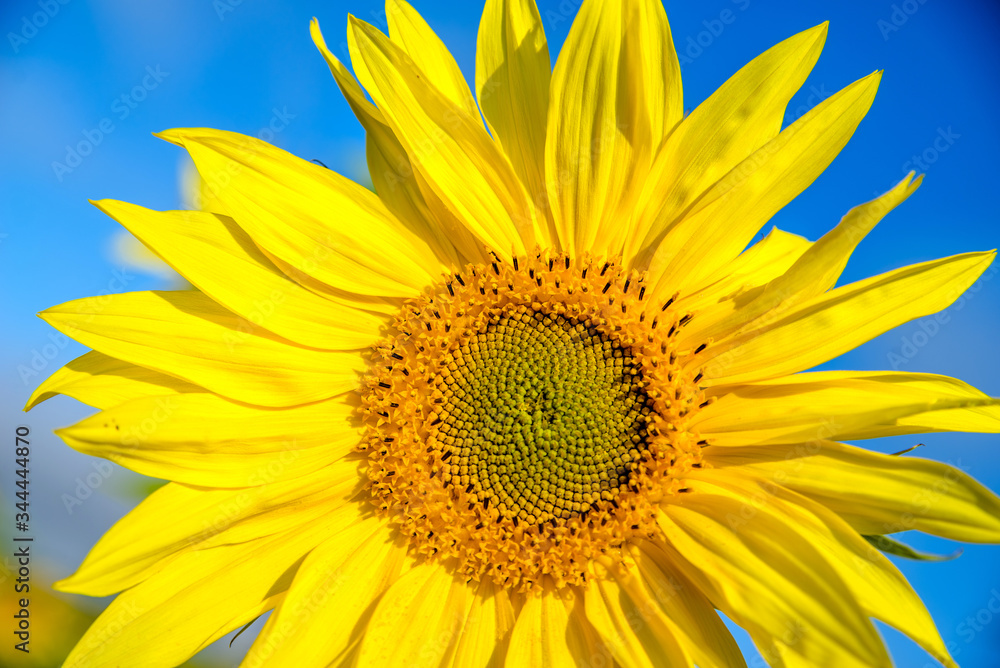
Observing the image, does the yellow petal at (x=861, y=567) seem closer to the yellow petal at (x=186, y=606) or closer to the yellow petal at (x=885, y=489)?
the yellow petal at (x=885, y=489)

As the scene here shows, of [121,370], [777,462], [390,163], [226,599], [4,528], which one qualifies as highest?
[390,163]

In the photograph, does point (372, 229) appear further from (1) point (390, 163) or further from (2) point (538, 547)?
(2) point (538, 547)

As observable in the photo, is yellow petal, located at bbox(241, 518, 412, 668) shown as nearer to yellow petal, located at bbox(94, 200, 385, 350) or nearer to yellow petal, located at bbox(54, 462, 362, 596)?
yellow petal, located at bbox(54, 462, 362, 596)

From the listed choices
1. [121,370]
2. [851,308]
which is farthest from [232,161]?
[851,308]

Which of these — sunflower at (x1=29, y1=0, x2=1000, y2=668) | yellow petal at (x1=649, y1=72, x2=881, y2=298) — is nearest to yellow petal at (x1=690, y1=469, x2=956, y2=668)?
sunflower at (x1=29, y1=0, x2=1000, y2=668)

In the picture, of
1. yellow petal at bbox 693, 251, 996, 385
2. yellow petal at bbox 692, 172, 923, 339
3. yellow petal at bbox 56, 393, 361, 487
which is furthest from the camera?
yellow petal at bbox 56, 393, 361, 487

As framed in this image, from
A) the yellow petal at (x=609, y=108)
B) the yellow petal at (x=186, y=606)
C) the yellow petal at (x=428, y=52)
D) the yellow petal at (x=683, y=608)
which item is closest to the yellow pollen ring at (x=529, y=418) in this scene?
the yellow petal at (x=683, y=608)

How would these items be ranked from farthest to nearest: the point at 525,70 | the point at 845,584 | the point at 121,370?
the point at 121,370 → the point at 525,70 → the point at 845,584
